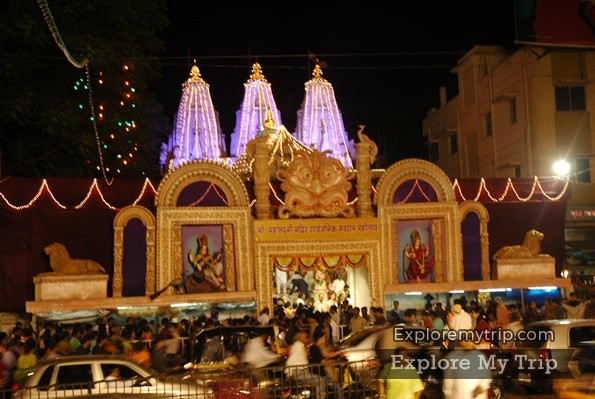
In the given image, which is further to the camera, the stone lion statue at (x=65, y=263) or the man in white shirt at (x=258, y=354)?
the stone lion statue at (x=65, y=263)

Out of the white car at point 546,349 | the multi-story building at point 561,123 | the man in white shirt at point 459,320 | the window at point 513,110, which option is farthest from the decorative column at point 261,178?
the window at point 513,110

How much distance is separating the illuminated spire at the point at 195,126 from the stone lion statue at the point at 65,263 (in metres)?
17.7

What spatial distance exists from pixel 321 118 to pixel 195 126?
6.27 meters

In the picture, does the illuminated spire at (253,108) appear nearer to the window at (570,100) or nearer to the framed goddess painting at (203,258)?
the window at (570,100)

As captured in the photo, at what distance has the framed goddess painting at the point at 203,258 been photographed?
23578 mm

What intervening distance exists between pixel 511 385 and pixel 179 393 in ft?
22.5

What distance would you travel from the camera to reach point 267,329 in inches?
642

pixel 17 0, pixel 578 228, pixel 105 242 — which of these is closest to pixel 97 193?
pixel 105 242

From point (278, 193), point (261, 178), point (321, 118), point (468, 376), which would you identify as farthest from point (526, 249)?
point (321, 118)

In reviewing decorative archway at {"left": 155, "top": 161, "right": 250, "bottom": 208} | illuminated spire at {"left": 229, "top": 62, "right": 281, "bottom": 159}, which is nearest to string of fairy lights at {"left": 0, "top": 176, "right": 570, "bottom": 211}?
decorative archway at {"left": 155, "top": 161, "right": 250, "bottom": 208}

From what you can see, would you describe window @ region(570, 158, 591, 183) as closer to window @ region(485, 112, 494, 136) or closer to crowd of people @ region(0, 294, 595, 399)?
window @ region(485, 112, 494, 136)

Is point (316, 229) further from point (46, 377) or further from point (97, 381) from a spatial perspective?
point (97, 381)

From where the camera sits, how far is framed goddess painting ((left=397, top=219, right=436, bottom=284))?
25.1m

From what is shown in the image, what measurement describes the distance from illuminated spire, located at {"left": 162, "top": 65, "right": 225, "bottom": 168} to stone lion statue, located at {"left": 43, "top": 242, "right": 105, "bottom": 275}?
1768 cm
